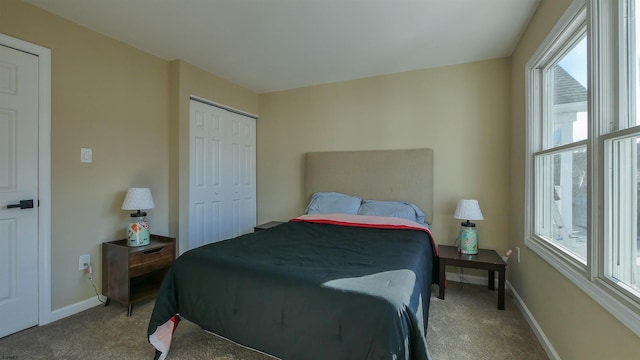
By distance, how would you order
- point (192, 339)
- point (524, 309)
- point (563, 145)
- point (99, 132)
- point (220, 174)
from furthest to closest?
point (220, 174) < point (99, 132) < point (524, 309) < point (192, 339) < point (563, 145)

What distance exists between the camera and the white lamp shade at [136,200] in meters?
2.48

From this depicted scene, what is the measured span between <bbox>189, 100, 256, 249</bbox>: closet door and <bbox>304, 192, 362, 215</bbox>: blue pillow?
45.6 inches

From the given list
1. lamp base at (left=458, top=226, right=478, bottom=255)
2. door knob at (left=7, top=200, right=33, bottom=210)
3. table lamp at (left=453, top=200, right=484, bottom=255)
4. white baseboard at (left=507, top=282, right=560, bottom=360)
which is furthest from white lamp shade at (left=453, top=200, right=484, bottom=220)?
door knob at (left=7, top=200, right=33, bottom=210)

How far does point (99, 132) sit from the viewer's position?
8.34ft

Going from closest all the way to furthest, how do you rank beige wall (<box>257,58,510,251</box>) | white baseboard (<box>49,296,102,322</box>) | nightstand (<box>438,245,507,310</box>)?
white baseboard (<box>49,296,102,322</box>) → nightstand (<box>438,245,507,310</box>) → beige wall (<box>257,58,510,251</box>)

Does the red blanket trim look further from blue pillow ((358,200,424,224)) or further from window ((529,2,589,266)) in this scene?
window ((529,2,589,266))

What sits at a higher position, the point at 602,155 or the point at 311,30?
the point at 311,30

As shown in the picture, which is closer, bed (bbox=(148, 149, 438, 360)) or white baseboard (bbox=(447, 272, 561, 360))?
bed (bbox=(148, 149, 438, 360))

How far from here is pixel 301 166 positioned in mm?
4020

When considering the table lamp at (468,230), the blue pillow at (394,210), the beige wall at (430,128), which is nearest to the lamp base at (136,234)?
the beige wall at (430,128)

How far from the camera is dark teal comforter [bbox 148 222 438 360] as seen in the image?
46.4 inches

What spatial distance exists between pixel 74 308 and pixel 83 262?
373 mm

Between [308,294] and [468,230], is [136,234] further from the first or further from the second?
[468,230]

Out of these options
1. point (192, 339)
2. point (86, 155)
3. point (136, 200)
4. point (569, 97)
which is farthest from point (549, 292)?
point (86, 155)
